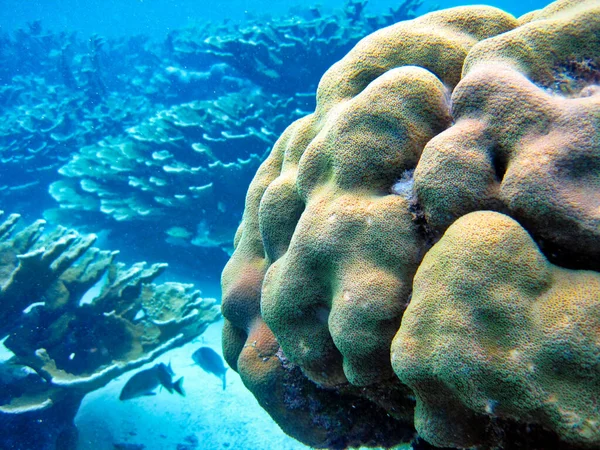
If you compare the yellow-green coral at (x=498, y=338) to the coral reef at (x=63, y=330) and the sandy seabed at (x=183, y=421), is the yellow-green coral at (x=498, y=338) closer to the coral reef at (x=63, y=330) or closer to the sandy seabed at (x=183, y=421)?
the sandy seabed at (x=183, y=421)

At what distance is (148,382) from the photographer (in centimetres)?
427

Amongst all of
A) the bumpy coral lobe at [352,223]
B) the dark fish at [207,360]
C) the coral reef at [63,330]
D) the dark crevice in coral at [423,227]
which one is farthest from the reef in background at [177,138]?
the dark crevice in coral at [423,227]

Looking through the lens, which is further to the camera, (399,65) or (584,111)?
(399,65)

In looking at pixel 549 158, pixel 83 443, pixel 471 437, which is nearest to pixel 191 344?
pixel 83 443

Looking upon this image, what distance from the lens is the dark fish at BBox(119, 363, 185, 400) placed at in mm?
4145

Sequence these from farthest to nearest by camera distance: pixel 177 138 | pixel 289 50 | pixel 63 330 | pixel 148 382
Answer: pixel 289 50, pixel 177 138, pixel 148 382, pixel 63 330

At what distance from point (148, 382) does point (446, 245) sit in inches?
162

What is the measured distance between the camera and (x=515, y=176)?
1265 mm

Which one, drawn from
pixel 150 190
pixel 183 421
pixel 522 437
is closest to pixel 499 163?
pixel 522 437

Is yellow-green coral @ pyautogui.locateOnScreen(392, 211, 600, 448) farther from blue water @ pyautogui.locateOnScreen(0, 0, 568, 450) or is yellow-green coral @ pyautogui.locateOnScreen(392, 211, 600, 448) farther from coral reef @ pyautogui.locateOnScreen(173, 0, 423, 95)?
coral reef @ pyautogui.locateOnScreen(173, 0, 423, 95)

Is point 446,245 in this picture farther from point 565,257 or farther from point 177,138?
point 177,138

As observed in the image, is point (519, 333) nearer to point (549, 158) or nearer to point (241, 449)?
point (549, 158)

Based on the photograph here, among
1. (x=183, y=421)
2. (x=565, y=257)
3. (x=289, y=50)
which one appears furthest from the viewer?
(x=289, y=50)

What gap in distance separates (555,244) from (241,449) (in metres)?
3.97
